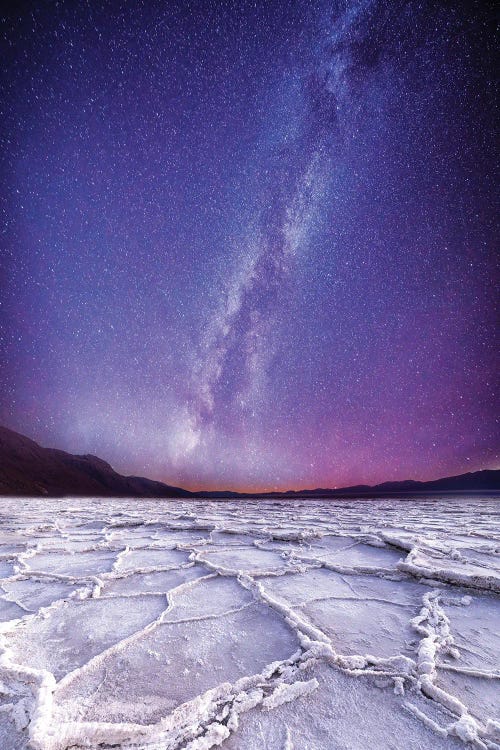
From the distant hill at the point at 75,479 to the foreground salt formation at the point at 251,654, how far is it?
30.5 metres

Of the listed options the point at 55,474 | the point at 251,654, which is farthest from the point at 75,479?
the point at 251,654

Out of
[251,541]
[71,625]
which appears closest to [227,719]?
[71,625]

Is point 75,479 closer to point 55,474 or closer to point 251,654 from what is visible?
point 55,474

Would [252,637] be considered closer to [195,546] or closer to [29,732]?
[29,732]

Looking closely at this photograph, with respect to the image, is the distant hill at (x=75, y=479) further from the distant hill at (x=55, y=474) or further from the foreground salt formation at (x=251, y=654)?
the foreground salt formation at (x=251, y=654)

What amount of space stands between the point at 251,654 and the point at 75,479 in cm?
5104

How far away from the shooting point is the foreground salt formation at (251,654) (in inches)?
33.1

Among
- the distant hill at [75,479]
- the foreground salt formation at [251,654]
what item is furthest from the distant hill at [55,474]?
the foreground salt formation at [251,654]

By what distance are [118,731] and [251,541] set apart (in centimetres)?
275

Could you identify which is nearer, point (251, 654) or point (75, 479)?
point (251, 654)

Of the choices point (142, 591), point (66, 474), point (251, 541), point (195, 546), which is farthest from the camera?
point (66, 474)

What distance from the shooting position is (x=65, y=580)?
82.4 inches

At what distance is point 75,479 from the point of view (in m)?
44.7

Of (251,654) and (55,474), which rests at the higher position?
(55,474)
